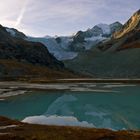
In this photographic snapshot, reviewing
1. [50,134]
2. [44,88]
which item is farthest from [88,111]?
[44,88]

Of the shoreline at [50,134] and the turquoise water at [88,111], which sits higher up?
the shoreline at [50,134]

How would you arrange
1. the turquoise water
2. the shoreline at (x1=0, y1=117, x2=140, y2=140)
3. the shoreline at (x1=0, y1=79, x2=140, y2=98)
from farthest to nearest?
the shoreline at (x1=0, y1=79, x2=140, y2=98), the turquoise water, the shoreline at (x1=0, y1=117, x2=140, y2=140)

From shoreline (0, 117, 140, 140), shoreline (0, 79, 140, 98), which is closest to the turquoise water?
shoreline (0, 79, 140, 98)

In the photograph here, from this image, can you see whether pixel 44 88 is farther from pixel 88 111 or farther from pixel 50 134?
pixel 50 134

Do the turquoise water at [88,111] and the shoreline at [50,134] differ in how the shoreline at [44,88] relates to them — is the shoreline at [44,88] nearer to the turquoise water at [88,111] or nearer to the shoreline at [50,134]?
the turquoise water at [88,111]

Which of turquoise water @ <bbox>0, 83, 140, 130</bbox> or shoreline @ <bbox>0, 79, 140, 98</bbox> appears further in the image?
shoreline @ <bbox>0, 79, 140, 98</bbox>

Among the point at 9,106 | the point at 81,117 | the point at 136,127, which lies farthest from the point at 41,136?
the point at 9,106

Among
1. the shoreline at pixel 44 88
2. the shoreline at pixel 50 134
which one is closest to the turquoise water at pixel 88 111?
the shoreline at pixel 44 88

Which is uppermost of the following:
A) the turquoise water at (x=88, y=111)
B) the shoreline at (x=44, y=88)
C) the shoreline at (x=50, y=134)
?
the shoreline at (x=50, y=134)

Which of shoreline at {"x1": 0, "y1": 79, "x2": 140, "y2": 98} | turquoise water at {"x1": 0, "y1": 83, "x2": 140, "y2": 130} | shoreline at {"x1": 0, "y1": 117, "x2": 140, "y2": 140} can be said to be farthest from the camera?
shoreline at {"x1": 0, "y1": 79, "x2": 140, "y2": 98}

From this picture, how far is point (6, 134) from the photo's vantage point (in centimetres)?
2638

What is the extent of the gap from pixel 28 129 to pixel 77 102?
3872 cm

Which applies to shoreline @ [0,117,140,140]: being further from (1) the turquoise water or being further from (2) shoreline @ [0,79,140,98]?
(2) shoreline @ [0,79,140,98]

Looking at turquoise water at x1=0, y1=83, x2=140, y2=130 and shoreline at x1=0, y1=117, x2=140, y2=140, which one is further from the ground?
shoreline at x1=0, y1=117, x2=140, y2=140
